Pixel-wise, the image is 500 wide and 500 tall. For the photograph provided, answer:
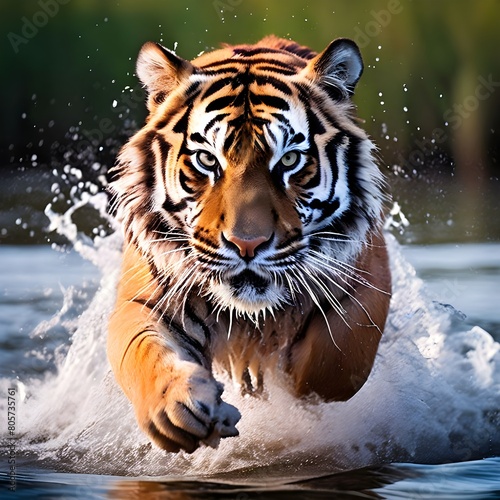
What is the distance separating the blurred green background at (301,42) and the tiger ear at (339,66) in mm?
2940

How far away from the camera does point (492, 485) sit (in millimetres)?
2314

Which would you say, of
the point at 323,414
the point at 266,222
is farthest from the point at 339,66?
the point at 323,414

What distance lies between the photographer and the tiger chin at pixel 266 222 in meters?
2.29

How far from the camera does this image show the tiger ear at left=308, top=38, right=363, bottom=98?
249cm

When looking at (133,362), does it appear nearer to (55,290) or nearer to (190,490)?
(190,490)

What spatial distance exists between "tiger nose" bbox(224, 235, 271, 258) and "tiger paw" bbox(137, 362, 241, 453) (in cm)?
25

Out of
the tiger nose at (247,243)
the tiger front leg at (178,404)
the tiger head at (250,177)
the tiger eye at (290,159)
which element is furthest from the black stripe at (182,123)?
the tiger front leg at (178,404)

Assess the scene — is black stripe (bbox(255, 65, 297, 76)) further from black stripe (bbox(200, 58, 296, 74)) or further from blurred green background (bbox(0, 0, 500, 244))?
blurred green background (bbox(0, 0, 500, 244))

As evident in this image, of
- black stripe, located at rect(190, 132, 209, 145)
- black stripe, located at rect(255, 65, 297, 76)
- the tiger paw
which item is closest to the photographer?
the tiger paw

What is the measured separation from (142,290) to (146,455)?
0.44 metres

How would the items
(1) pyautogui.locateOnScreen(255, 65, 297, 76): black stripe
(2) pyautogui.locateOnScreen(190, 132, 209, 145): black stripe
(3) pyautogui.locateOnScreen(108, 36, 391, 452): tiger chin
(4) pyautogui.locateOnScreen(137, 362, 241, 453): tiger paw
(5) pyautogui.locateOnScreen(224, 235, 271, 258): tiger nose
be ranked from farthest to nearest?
1. (1) pyautogui.locateOnScreen(255, 65, 297, 76): black stripe
2. (2) pyautogui.locateOnScreen(190, 132, 209, 145): black stripe
3. (3) pyautogui.locateOnScreen(108, 36, 391, 452): tiger chin
4. (5) pyautogui.locateOnScreen(224, 235, 271, 258): tiger nose
5. (4) pyautogui.locateOnScreen(137, 362, 241, 453): tiger paw

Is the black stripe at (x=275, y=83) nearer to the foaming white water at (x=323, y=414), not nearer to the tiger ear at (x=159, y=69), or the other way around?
the tiger ear at (x=159, y=69)

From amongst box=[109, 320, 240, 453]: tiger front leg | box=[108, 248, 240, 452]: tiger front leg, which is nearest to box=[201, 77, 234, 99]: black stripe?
box=[108, 248, 240, 452]: tiger front leg

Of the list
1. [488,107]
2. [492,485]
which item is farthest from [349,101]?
[488,107]
